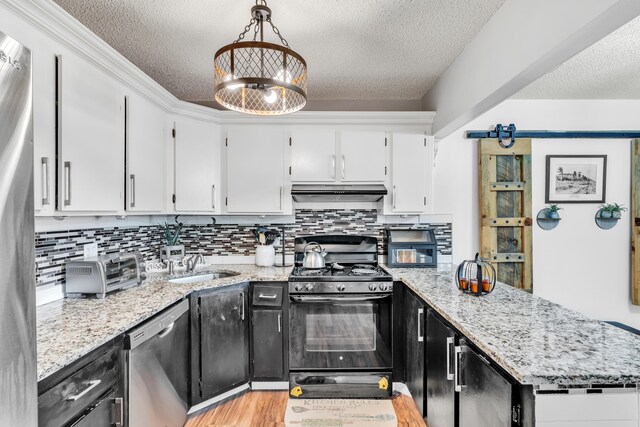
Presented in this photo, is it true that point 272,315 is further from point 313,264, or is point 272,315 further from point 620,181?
point 620,181

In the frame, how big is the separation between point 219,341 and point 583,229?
335 centimetres

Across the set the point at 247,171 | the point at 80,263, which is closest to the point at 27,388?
the point at 80,263

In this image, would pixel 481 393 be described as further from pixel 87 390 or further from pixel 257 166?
pixel 257 166

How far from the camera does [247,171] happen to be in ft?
9.84

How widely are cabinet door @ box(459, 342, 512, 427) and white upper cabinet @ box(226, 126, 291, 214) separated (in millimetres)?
1986

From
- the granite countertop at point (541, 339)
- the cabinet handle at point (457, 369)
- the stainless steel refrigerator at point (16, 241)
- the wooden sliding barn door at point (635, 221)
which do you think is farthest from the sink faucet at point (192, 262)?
the wooden sliding barn door at point (635, 221)

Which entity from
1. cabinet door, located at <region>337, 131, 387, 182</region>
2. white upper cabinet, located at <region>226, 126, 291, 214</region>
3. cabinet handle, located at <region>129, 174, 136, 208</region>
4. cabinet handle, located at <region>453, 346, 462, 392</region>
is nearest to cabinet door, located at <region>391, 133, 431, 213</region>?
cabinet door, located at <region>337, 131, 387, 182</region>

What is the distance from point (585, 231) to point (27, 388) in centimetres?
397

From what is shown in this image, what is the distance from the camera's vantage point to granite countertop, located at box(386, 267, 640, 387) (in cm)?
101

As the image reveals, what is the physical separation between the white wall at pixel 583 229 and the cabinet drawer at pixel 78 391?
3.00 meters

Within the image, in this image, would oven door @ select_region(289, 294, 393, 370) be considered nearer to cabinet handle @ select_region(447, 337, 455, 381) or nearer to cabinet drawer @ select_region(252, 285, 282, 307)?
cabinet drawer @ select_region(252, 285, 282, 307)

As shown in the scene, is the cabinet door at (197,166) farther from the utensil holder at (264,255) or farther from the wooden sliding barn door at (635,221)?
the wooden sliding barn door at (635,221)

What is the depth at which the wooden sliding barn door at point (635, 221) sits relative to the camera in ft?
10.2

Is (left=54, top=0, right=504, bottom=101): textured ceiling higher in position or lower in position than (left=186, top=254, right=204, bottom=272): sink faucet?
higher
